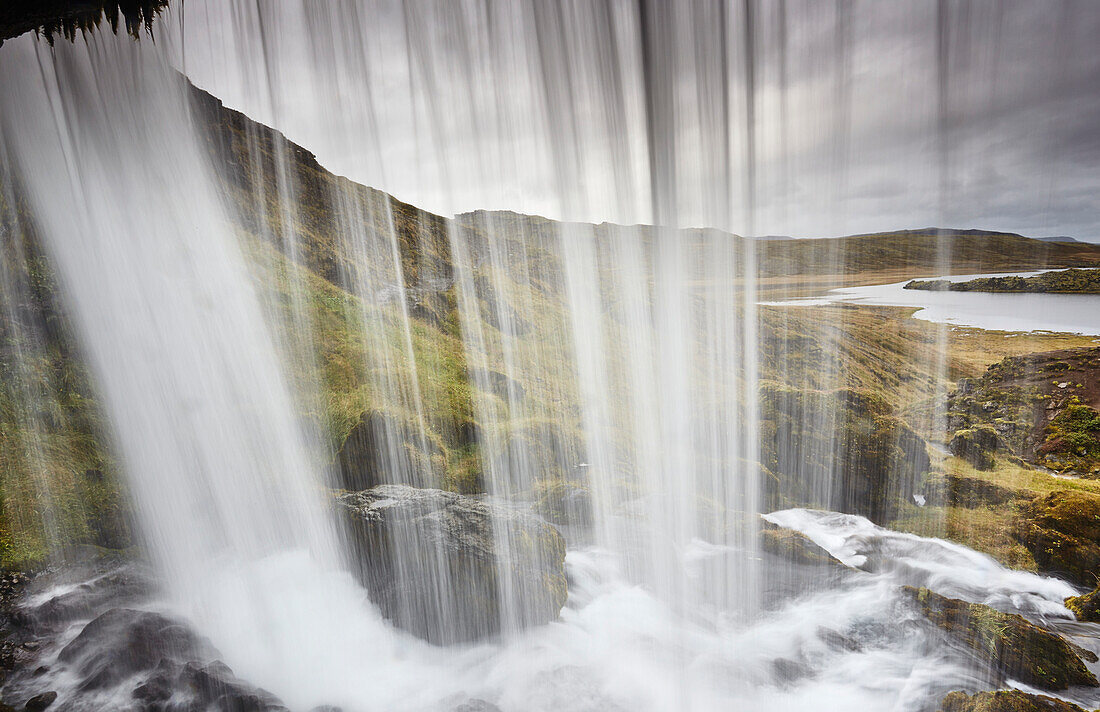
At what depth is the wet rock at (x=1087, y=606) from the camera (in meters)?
6.30

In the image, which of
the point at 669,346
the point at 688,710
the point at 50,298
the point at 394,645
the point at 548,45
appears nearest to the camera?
the point at 688,710

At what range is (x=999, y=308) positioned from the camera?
772 centimetres

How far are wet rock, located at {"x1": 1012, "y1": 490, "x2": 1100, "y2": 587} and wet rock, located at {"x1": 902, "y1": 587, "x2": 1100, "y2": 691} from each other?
3.90 feet

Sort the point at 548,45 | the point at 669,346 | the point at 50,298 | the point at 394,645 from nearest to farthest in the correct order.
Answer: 1. the point at 394,645
2. the point at 50,298
3. the point at 548,45
4. the point at 669,346

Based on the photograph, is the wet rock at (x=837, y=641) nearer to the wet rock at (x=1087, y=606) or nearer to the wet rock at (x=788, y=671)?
the wet rock at (x=788, y=671)

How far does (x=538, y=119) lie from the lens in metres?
8.68

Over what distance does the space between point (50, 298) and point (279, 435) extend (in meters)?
3.96

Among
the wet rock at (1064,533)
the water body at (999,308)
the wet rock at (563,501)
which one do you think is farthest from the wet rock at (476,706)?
the water body at (999,308)

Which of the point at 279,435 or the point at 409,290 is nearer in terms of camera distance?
the point at 279,435

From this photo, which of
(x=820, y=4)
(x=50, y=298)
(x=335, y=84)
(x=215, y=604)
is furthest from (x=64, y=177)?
(x=820, y=4)

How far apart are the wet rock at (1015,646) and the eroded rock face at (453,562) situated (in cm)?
559

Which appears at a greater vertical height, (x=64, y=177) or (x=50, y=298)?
(x=64, y=177)

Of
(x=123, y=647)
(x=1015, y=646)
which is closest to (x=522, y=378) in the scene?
(x=123, y=647)

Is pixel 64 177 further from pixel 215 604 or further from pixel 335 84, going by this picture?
pixel 215 604
